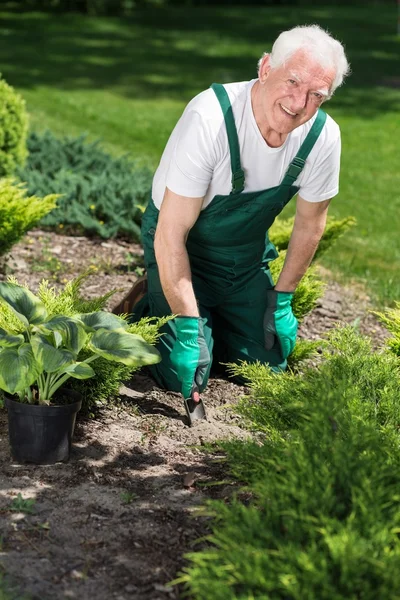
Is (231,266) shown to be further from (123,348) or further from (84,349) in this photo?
(123,348)

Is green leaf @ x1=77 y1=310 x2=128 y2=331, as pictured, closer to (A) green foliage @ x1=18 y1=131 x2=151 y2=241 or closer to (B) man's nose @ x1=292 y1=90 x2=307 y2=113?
(B) man's nose @ x1=292 y1=90 x2=307 y2=113

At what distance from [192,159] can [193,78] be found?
10.3 m

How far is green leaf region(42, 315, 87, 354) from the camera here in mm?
3105

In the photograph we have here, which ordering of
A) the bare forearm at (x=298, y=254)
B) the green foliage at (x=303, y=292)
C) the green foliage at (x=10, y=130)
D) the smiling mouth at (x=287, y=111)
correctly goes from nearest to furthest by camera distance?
the smiling mouth at (x=287, y=111)
the bare forearm at (x=298, y=254)
the green foliage at (x=303, y=292)
the green foliage at (x=10, y=130)

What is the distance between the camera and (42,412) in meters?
3.19

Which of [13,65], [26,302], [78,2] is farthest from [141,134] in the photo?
[78,2]

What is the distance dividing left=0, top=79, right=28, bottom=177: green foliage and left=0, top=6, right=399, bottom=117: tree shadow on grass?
5.51 m

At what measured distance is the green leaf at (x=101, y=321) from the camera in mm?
3262

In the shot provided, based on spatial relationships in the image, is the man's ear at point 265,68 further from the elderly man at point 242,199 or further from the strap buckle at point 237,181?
the strap buckle at point 237,181

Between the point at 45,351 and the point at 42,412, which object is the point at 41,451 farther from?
the point at 45,351

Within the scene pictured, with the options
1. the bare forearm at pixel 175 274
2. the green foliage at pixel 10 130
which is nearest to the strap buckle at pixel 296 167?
the bare forearm at pixel 175 274

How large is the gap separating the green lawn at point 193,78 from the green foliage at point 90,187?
138 cm

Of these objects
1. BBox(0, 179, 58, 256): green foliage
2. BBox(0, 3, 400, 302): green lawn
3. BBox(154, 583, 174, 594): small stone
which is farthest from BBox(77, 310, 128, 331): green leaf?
BBox(0, 3, 400, 302): green lawn

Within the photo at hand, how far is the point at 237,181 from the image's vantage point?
3.77m
